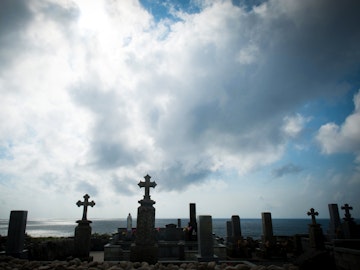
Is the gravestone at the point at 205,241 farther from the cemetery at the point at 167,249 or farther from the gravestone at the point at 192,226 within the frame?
the gravestone at the point at 192,226

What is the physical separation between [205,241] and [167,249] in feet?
10.5

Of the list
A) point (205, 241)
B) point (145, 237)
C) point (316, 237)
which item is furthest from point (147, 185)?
point (316, 237)

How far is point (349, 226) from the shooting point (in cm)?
1523

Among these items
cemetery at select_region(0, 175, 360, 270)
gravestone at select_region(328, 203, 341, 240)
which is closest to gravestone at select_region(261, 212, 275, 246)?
cemetery at select_region(0, 175, 360, 270)

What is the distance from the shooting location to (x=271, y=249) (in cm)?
→ 1294

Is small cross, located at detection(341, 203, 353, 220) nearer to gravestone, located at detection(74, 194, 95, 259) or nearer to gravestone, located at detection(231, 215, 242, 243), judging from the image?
gravestone, located at detection(231, 215, 242, 243)

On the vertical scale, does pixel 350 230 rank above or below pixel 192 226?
below

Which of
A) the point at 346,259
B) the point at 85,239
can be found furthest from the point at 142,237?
the point at 346,259

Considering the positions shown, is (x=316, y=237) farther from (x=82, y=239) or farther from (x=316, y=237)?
(x=82, y=239)

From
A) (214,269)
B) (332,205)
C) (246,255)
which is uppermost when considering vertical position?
(332,205)

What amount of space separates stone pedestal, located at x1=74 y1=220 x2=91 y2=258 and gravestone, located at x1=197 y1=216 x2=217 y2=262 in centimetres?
465

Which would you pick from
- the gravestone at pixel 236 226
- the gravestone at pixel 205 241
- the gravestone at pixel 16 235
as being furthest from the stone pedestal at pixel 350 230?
the gravestone at pixel 16 235

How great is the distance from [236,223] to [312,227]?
5.14 m

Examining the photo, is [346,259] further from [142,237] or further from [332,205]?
[332,205]
